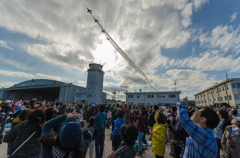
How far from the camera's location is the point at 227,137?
11.3 feet

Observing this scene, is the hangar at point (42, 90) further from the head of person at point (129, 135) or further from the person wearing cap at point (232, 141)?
the person wearing cap at point (232, 141)

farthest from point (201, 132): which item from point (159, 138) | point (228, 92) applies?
point (228, 92)

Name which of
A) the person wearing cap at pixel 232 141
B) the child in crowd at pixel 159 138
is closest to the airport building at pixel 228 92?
the person wearing cap at pixel 232 141

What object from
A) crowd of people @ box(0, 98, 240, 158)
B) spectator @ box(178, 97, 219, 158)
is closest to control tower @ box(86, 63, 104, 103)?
crowd of people @ box(0, 98, 240, 158)

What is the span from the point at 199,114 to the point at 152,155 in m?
4.65

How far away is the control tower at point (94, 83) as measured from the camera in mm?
41156

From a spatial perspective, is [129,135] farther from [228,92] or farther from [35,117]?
[228,92]

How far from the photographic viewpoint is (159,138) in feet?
12.0

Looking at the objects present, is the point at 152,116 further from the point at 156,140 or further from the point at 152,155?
the point at 156,140

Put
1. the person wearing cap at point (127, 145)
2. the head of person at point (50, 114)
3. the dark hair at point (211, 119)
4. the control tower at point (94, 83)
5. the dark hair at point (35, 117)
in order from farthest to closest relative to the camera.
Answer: the control tower at point (94, 83) < the head of person at point (50, 114) < the dark hair at point (35, 117) < the person wearing cap at point (127, 145) < the dark hair at point (211, 119)

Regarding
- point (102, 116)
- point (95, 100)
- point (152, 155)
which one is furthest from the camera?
point (95, 100)

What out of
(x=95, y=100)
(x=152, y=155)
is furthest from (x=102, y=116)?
(x=95, y=100)

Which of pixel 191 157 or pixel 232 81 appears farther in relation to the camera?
pixel 232 81

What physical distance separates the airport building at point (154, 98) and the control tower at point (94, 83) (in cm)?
1301
